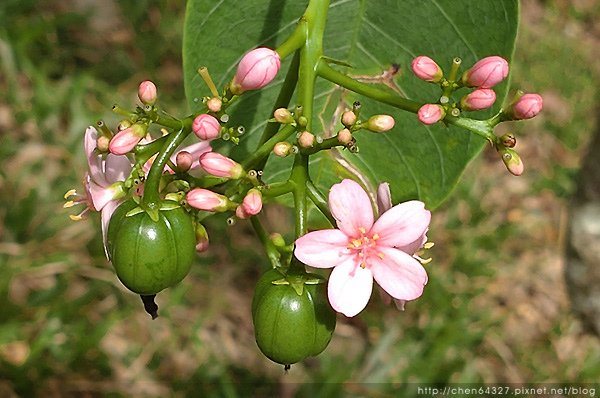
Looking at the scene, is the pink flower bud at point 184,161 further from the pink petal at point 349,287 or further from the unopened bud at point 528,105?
the unopened bud at point 528,105

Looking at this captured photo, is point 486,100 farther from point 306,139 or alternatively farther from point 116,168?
point 116,168

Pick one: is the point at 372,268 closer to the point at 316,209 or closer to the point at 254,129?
the point at 316,209

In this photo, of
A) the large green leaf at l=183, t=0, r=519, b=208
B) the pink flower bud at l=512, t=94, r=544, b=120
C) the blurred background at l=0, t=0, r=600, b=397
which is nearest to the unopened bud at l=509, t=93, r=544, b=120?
the pink flower bud at l=512, t=94, r=544, b=120

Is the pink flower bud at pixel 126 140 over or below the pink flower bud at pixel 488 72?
below

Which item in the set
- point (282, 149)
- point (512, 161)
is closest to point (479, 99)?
point (512, 161)

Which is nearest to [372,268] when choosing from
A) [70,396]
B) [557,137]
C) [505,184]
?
[70,396]

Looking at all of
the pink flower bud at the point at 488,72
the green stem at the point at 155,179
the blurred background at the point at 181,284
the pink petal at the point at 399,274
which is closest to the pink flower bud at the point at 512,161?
the pink flower bud at the point at 488,72
